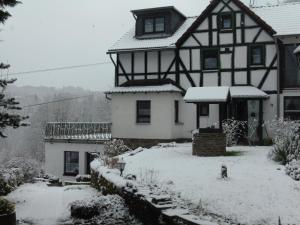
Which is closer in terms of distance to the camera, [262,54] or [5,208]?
[5,208]

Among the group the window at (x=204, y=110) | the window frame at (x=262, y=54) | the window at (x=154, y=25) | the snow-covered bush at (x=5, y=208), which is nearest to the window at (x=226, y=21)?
the window frame at (x=262, y=54)

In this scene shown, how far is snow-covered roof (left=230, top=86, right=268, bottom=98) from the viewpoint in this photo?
22219mm

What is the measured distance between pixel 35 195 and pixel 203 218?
24.1 feet

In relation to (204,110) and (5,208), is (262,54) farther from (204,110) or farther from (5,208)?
(5,208)

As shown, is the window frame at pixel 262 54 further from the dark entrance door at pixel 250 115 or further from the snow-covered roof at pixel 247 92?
the dark entrance door at pixel 250 115

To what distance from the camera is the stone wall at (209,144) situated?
1723cm

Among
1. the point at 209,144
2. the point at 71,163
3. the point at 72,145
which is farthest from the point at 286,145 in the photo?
the point at 71,163

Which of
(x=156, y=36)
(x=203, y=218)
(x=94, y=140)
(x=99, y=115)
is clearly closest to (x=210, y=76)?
(x=156, y=36)

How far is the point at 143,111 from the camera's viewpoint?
25.2 m

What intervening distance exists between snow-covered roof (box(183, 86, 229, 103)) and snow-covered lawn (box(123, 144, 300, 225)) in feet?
10.1

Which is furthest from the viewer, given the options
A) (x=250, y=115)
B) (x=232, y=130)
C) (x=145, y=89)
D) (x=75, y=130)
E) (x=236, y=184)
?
(x=75, y=130)

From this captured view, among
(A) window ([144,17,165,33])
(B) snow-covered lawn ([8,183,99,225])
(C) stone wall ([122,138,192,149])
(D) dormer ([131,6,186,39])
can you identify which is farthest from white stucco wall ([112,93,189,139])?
(B) snow-covered lawn ([8,183,99,225])

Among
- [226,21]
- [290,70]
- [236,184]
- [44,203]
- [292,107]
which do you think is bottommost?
[44,203]

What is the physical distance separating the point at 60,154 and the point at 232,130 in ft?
39.2
